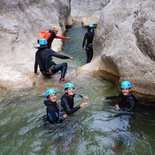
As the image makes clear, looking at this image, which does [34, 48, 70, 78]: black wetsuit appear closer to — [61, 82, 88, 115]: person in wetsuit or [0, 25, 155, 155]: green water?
[0, 25, 155, 155]: green water

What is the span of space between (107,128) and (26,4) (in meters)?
11.1

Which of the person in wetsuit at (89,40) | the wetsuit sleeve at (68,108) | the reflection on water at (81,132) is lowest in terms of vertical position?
the reflection on water at (81,132)

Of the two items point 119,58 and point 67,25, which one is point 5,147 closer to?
point 119,58

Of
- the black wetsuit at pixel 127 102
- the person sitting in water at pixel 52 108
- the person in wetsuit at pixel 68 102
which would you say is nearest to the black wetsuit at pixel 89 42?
the black wetsuit at pixel 127 102

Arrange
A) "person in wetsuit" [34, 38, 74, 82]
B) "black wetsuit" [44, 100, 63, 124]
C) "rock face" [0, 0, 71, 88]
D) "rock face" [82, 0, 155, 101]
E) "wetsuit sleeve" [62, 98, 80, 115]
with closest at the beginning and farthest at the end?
1. "black wetsuit" [44, 100, 63, 124]
2. "wetsuit sleeve" [62, 98, 80, 115]
3. "rock face" [82, 0, 155, 101]
4. "person in wetsuit" [34, 38, 74, 82]
5. "rock face" [0, 0, 71, 88]

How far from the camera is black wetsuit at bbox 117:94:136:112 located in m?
9.08

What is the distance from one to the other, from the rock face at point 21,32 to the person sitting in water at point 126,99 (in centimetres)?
388

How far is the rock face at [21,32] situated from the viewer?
1194 cm

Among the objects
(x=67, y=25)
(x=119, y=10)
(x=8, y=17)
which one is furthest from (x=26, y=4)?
(x=119, y=10)

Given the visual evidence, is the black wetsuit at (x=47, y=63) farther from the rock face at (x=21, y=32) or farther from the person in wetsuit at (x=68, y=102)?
the person in wetsuit at (x=68, y=102)

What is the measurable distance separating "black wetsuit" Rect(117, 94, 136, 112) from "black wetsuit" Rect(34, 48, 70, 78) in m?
3.11

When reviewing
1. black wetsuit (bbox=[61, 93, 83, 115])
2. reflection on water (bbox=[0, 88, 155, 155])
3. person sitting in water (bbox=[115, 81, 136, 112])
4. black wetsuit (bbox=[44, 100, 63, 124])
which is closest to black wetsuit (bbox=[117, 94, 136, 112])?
person sitting in water (bbox=[115, 81, 136, 112])

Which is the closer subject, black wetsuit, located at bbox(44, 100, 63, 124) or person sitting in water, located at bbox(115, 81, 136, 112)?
black wetsuit, located at bbox(44, 100, 63, 124)

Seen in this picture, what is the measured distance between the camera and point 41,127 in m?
8.90
